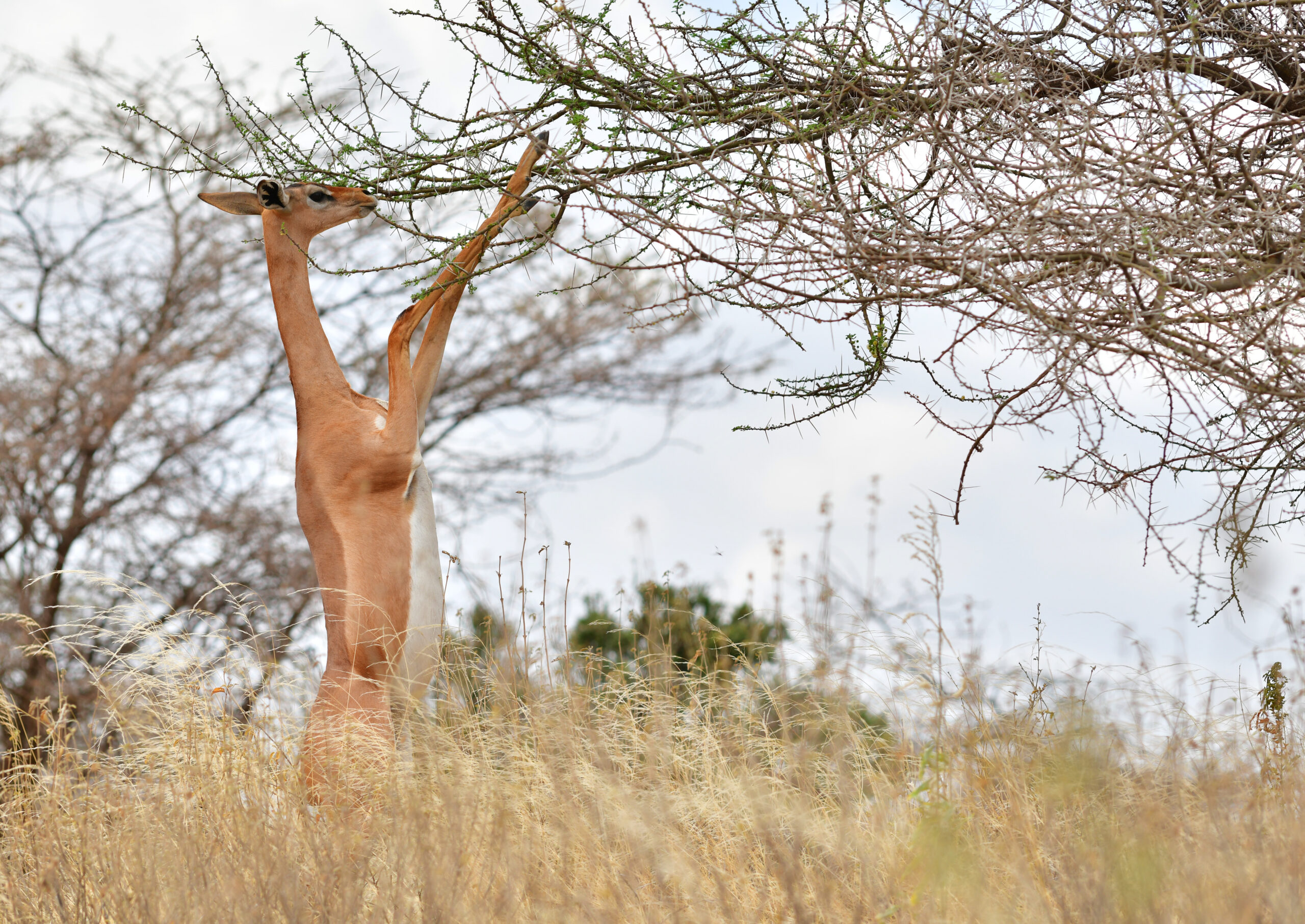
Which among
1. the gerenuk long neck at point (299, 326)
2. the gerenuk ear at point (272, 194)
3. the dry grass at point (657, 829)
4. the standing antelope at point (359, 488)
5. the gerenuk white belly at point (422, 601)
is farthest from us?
the gerenuk long neck at point (299, 326)

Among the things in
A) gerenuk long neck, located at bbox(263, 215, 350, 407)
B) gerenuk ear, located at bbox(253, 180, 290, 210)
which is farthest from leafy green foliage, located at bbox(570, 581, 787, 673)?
gerenuk ear, located at bbox(253, 180, 290, 210)

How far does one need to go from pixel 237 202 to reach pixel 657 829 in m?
3.96

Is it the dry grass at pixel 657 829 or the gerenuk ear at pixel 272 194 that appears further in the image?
the gerenuk ear at pixel 272 194

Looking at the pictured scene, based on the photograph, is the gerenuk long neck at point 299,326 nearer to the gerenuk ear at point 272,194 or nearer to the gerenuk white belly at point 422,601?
the gerenuk ear at point 272,194

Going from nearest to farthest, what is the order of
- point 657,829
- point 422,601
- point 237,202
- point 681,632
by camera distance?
point 657,829 < point 422,601 < point 237,202 < point 681,632

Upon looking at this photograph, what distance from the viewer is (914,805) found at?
429cm

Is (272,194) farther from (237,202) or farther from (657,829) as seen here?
(657,829)

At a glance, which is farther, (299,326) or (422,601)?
(299,326)

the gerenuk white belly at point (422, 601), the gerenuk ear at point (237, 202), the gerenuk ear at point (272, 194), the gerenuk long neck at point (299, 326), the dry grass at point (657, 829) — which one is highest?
the gerenuk ear at point (237, 202)

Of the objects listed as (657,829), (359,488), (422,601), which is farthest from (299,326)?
(657,829)

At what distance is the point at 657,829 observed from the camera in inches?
135

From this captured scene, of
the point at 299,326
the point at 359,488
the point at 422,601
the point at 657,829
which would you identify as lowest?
the point at 657,829

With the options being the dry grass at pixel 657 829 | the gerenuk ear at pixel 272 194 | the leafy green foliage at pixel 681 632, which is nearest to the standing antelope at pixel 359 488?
the gerenuk ear at pixel 272 194

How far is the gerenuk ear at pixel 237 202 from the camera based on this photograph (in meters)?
5.71
